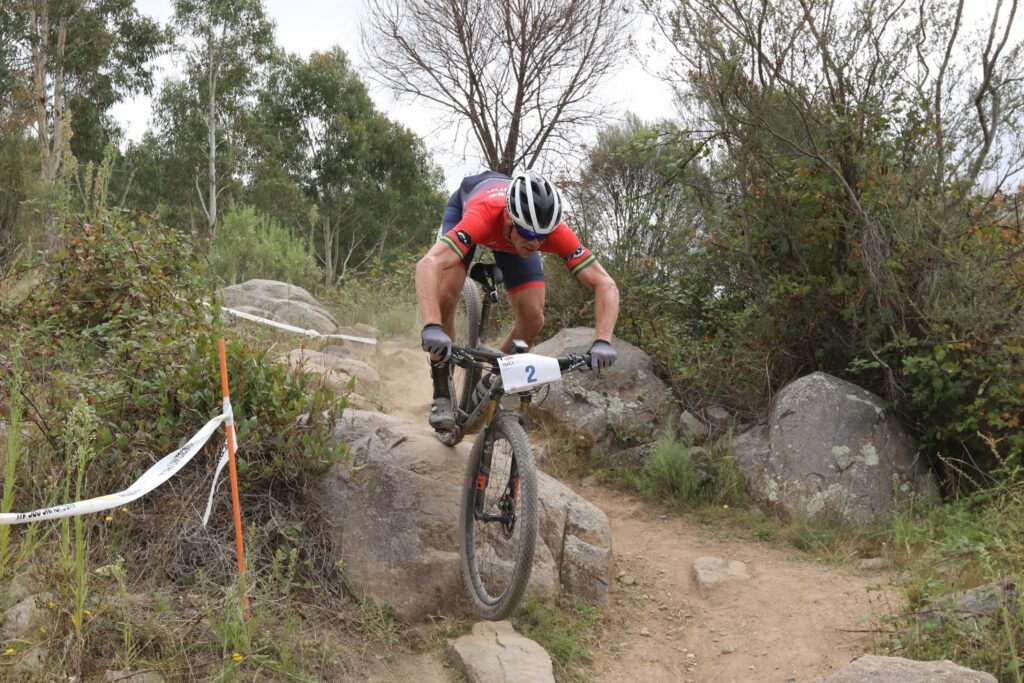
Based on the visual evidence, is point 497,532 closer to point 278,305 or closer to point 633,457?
point 633,457

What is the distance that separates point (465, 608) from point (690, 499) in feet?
7.94

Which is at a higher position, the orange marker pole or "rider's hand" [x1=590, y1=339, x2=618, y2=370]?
"rider's hand" [x1=590, y1=339, x2=618, y2=370]

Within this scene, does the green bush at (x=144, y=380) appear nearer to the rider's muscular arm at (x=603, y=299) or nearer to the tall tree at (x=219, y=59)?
the rider's muscular arm at (x=603, y=299)

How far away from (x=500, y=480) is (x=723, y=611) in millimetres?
1584

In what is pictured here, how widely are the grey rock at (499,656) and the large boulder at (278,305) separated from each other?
6.03m

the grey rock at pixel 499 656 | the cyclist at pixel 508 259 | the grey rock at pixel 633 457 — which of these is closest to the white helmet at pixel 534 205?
the cyclist at pixel 508 259

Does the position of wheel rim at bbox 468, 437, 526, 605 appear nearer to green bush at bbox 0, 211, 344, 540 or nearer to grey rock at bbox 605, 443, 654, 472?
green bush at bbox 0, 211, 344, 540

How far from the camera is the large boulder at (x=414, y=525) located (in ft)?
13.3

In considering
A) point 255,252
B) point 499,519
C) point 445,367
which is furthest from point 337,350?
point 499,519

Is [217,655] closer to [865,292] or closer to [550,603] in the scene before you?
[550,603]

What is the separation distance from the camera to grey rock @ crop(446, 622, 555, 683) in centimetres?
358

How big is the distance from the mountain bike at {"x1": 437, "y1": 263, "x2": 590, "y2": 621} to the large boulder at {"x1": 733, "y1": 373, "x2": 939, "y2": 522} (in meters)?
2.45

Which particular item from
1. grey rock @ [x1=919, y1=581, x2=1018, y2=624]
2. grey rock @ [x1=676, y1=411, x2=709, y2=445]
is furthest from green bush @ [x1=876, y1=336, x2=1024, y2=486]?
grey rock @ [x1=919, y1=581, x2=1018, y2=624]

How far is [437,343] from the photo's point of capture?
3555mm
